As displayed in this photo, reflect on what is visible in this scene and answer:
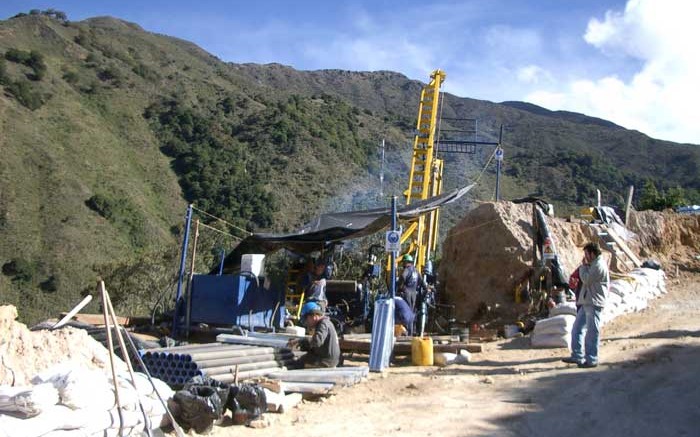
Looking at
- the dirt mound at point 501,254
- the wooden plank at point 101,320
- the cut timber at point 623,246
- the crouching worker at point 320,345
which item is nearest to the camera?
the crouching worker at point 320,345

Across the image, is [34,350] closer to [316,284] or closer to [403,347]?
[403,347]

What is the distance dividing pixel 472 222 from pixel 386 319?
20.0ft

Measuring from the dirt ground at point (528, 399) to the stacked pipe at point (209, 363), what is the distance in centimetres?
114

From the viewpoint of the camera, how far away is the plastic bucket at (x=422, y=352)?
1016 centimetres

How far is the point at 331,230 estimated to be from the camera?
522 inches

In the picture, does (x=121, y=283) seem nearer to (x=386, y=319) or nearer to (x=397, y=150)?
(x=386, y=319)

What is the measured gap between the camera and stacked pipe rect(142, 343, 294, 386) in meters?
8.09

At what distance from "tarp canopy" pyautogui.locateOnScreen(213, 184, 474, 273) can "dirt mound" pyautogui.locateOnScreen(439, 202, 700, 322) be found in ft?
4.93

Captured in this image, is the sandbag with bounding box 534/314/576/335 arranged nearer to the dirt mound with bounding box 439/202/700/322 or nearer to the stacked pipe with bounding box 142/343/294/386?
the dirt mound with bounding box 439/202/700/322

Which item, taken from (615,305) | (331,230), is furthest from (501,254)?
(331,230)

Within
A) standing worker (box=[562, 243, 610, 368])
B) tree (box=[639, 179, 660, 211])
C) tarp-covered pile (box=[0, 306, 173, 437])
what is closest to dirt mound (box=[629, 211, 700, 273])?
standing worker (box=[562, 243, 610, 368])

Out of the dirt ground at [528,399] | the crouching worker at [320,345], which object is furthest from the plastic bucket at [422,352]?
the crouching worker at [320,345]

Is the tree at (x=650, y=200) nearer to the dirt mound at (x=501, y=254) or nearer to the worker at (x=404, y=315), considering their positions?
the dirt mound at (x=501, y=254)

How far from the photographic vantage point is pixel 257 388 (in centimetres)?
712
